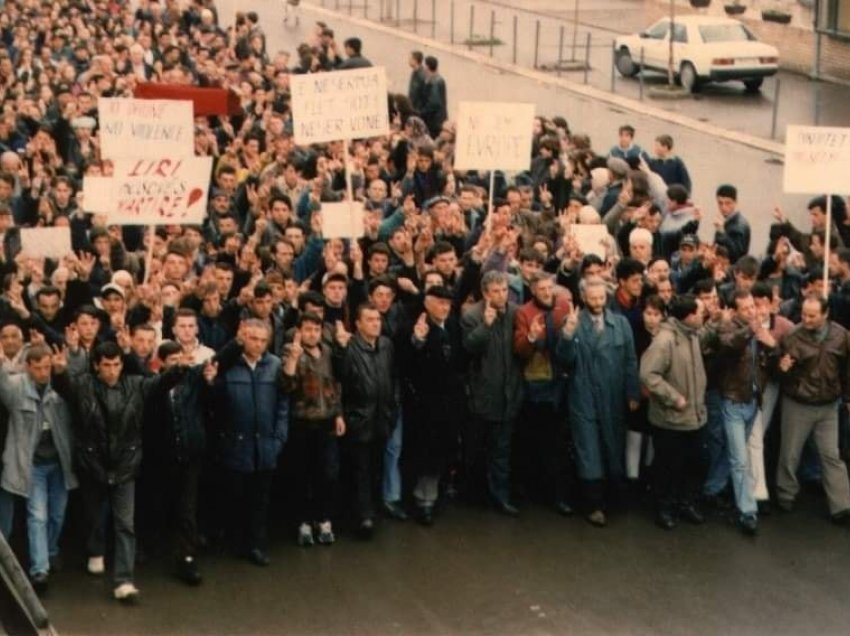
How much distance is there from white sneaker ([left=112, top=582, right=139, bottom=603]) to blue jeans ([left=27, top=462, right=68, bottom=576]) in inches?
17.5

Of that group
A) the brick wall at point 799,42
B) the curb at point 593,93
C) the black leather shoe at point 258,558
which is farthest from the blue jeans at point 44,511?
Answer: the brick wall at point 799,42

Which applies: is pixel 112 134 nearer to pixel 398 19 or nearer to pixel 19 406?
pixel 19 406

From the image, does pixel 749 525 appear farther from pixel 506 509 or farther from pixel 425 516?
pixel 425 516

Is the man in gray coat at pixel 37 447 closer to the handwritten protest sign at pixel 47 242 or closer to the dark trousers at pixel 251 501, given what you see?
the dark trousers at pixel 251 501

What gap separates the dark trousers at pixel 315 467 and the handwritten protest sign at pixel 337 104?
347cm

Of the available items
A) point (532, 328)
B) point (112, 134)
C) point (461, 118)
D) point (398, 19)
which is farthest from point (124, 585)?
point (398, 19)

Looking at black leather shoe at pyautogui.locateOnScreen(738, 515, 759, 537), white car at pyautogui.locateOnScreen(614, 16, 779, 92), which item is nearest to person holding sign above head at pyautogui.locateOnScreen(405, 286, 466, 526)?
black leather shoe at pyautogui.locateOnScreen(738, 515, 759, 537)

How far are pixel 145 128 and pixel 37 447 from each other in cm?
322

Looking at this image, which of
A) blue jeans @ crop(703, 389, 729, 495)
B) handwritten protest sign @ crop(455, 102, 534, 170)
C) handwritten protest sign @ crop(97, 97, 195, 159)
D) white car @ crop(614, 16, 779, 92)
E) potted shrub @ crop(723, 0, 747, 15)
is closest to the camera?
blue jeans @ crop(703, 389, 729, 495)

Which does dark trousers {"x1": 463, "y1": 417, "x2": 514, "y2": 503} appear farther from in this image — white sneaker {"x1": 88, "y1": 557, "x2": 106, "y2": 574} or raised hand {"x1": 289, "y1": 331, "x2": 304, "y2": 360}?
white sneaker {"x1": 88, "y1": 557, "x2": 106, "y2": 574}

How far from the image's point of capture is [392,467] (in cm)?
1131

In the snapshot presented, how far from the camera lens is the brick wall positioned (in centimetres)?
3459

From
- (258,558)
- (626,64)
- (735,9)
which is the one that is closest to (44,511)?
(258,558)

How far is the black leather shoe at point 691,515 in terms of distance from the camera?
37.1 feet
